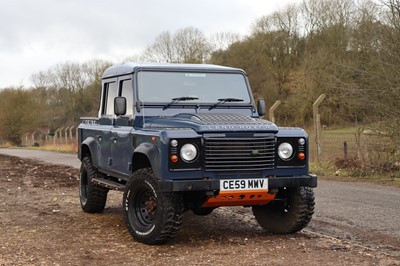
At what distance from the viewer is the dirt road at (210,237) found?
566 cm

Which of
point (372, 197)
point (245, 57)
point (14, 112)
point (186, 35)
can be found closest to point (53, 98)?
point (14, 112)

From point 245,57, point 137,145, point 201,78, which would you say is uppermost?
point 245,57

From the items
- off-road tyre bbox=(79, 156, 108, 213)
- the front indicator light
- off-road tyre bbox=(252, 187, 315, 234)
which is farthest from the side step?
off-road tyre bbox=(252, 187, 315, 234)

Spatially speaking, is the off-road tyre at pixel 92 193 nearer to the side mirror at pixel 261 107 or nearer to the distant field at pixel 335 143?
the side mirror at pixel 261 107

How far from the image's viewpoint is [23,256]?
19.2ft

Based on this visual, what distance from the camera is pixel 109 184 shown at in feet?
25.6

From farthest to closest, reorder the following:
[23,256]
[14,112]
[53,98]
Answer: [53,98] < [14,112] < [23,256]

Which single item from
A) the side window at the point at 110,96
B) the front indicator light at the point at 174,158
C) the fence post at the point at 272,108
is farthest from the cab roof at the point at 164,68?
the fence post at the point at 272,108

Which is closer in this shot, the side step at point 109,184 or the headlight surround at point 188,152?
the headlight surround at point 188,152

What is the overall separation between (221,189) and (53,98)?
191 ft

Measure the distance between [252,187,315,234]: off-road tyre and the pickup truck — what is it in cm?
1

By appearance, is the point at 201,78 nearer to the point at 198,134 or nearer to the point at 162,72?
the point at 162,72

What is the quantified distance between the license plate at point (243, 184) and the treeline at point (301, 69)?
7.27 meters

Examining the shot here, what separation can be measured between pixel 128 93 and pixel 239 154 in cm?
213
